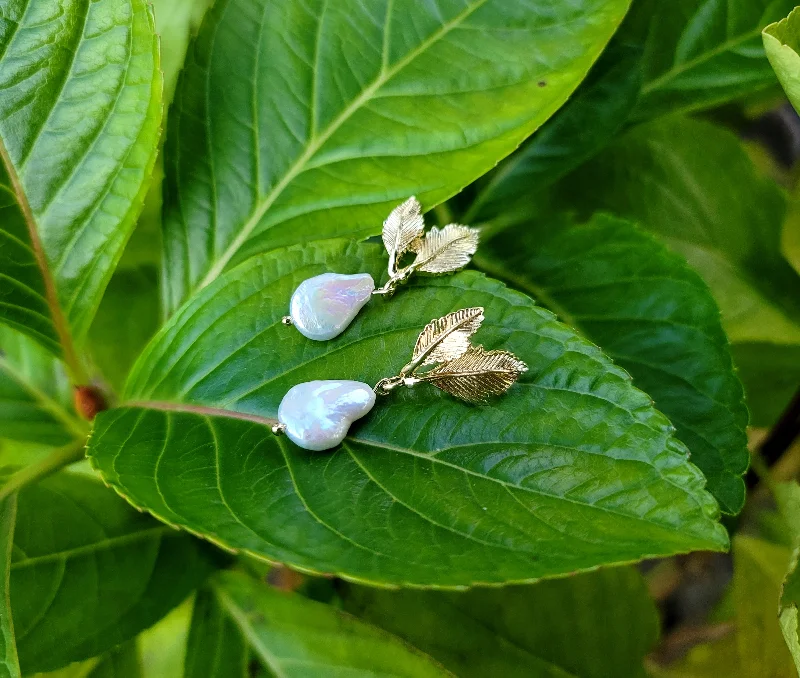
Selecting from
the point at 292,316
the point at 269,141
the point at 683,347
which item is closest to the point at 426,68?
the point at 269,141

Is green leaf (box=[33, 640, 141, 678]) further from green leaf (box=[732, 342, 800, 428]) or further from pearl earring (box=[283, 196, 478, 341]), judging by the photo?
green leaf (box=[732, 342, 800, 428])

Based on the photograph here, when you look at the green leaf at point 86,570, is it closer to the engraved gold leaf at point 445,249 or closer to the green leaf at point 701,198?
the engraved gold leaf at point 445,249

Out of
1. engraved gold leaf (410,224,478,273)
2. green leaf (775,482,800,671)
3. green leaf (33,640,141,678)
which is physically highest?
engraved gold leaf (410,224,478,273)

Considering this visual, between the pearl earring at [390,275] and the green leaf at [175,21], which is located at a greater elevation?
the green leaf at [175,21]

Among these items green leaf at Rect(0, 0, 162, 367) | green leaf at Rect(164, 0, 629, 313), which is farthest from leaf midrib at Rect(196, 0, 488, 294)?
green leaf at Rect(0, 0, 162, 367)

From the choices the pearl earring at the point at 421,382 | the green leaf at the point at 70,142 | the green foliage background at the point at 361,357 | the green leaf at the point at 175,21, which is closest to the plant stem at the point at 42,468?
the green foliage background at the point at 361,357

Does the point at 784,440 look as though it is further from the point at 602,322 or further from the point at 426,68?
the point at 426,68
